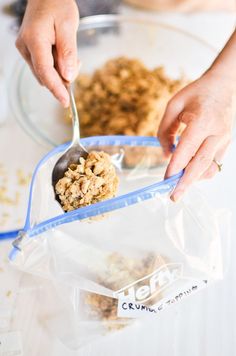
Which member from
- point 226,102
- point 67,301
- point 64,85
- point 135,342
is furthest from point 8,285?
point 226,102

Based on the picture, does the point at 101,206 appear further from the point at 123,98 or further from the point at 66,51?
the point at 123,98

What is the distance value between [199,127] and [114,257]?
0.23 meters

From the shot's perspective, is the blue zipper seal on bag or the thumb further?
the thumb

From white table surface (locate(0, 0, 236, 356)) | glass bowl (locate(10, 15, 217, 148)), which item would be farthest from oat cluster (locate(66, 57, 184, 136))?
white table surface (locate(0, 0, 236, 356))

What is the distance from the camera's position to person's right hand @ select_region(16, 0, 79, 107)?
69cm

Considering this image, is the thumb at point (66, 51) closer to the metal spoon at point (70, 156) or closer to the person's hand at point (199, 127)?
the metal spoon at point (70, 156)

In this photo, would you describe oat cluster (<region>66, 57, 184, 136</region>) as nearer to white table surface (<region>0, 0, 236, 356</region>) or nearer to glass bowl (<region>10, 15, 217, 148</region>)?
glass bowl (<region>10, 15, 217, 148</region>)

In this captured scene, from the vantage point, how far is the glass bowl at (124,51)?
0.99 metres

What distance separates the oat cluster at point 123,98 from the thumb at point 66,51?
0.22 meters

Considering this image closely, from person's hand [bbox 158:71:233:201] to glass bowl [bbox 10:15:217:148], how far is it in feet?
1.07

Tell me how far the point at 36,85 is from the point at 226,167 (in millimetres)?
441

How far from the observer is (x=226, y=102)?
0.69 metres

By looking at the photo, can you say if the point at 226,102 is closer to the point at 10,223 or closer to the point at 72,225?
the point at 72,225

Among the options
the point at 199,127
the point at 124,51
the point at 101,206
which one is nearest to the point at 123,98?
the point at 124,51
